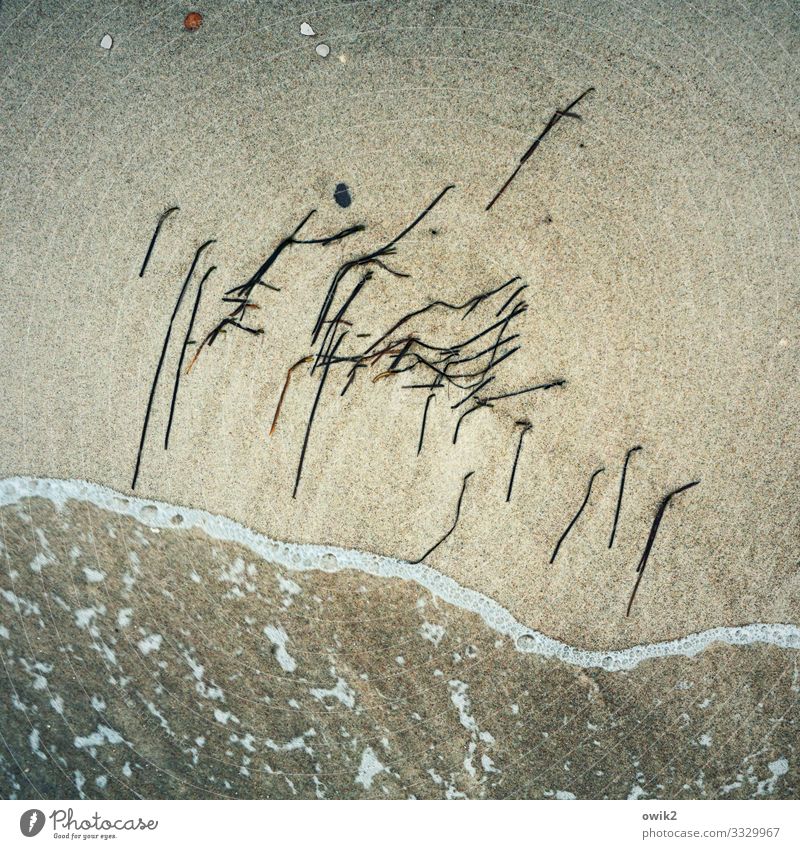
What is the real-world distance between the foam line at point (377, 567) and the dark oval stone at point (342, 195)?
116 cm

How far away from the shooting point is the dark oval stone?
2.14m

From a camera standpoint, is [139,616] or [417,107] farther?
[139,616]

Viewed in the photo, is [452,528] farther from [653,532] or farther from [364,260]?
[364,260]

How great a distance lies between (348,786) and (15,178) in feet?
7.97

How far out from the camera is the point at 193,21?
215 centimetres

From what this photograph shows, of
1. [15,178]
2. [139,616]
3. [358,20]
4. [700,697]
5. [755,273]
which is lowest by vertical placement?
[139,616]

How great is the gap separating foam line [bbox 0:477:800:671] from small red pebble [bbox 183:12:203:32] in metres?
1.60

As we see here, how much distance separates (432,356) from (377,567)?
0.76 meters

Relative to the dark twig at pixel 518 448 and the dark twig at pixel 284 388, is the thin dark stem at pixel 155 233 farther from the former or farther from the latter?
the dark twig at pixel 518 448

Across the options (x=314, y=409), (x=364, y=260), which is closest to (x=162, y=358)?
(x=314, y=409)

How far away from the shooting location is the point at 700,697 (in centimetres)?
219

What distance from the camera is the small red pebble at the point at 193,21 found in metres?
2.15

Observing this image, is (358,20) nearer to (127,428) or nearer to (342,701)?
(127,428)

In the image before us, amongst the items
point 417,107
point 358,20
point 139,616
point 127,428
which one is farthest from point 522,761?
point 358,20
